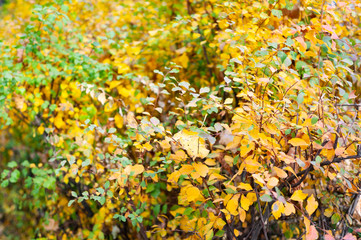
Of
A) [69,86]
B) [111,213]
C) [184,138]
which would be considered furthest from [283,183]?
[69,86]

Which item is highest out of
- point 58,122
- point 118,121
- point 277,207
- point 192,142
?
point 192,142

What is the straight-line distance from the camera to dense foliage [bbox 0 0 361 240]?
4.84ft

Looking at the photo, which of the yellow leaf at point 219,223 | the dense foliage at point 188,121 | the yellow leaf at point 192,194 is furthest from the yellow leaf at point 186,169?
the yellow leaf at point 219,223

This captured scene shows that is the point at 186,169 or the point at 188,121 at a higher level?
the point at 188,121

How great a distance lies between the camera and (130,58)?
8.18 ft

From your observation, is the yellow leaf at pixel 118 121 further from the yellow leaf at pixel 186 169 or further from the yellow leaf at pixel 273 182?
the yellow leaf at pixel 273 182

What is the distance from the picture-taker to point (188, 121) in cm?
150

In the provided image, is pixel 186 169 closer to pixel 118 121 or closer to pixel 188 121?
pixel 188 121

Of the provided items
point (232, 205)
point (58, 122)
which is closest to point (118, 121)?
point (58, 122)

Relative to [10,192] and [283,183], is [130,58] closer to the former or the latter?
[283,183]

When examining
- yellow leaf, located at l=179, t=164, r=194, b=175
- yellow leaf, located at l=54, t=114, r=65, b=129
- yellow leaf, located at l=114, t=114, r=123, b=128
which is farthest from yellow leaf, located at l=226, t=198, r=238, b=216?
yellow leaf, located at l=54, t=114, r=65, b=129

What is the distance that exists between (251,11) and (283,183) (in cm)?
110

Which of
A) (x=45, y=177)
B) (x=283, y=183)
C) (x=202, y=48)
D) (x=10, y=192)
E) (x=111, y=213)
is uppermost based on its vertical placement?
(x=202, y=48)

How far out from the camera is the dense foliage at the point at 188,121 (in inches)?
58.1
